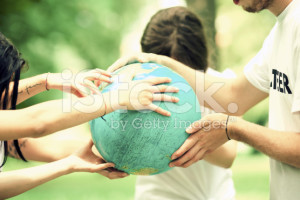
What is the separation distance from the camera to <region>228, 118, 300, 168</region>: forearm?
5.67 ft

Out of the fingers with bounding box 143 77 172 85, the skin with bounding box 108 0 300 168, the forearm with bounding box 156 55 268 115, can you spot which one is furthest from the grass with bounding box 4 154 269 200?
the fingers with bounding box 143 77 172 85

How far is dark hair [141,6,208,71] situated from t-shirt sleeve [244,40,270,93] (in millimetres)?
352

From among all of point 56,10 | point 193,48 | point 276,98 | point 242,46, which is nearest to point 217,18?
point 242,46

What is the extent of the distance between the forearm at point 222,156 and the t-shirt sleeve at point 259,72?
1.32 feet

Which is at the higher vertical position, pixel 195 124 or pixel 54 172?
pixel 195 124

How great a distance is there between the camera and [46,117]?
5.14ft

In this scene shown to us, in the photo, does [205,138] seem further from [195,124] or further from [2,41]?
[2,41]

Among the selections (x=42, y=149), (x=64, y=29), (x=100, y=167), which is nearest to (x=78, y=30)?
(x=64, y=29)

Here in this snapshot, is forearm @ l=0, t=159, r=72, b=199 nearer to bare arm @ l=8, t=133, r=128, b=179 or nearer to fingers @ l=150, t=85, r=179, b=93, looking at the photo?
bare arm @ l=8, t=133, r=128, b=179

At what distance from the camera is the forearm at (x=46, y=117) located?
156 cm

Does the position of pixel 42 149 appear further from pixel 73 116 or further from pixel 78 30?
pixel 78 30

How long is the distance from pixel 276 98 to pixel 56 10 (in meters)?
5.95

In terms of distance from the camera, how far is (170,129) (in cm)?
173

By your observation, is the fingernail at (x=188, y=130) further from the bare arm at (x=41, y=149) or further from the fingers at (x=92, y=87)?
the bare arm at (x=41, y=149)
